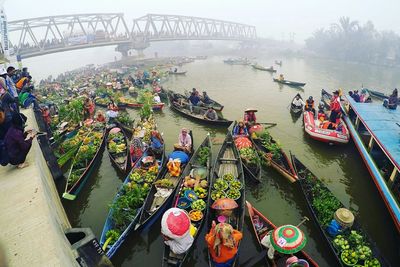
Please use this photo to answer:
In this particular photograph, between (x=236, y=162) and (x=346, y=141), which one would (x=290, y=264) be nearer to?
(x=236, y=162)

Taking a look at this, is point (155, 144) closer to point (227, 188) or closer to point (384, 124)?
point (227, 188)

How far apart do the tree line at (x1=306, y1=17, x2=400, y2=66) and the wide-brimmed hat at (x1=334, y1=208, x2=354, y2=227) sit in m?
64.7

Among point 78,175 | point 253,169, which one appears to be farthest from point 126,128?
point 253,169

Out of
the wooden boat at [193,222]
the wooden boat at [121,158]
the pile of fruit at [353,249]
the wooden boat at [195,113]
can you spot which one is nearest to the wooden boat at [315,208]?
the pile of fruit at [353,249]

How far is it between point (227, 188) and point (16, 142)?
24.1 feet

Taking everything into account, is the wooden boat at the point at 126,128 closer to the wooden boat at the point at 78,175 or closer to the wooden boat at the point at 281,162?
the wooden boat at the point at 78,175

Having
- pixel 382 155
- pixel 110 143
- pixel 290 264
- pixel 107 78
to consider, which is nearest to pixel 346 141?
pixel 382 155

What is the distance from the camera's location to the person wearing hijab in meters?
7.38

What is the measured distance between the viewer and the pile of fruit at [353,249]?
7029 mm

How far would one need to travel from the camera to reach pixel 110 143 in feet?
45.3

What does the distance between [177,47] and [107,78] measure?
280 feet

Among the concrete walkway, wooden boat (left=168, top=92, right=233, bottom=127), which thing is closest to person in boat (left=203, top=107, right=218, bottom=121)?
wooden boat (left=168, top=92, right=233, bottom=127)

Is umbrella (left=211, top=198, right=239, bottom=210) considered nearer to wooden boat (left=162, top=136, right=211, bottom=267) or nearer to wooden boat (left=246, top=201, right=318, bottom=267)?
wooden boat (left=162, top=136, right=211, bottom=267)

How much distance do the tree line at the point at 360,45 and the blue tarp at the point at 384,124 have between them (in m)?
55.5
